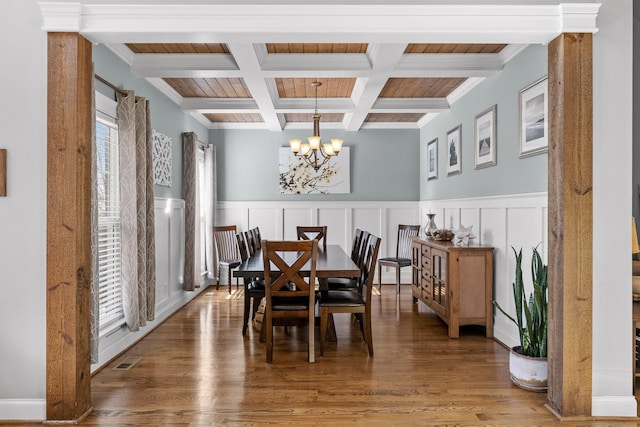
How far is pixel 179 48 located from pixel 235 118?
2.63 meters

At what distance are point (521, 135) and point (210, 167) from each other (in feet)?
13.9

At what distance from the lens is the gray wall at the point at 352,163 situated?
682 centimetres

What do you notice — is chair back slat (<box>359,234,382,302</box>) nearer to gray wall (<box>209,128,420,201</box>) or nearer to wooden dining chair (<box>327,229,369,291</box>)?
wooden dining chair (<box>327,229,369,291</box>)

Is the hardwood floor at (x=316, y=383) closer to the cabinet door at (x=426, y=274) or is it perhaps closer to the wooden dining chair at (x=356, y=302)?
the wooden dining chair at (x=356, y=302)

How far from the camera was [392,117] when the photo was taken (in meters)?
6.36

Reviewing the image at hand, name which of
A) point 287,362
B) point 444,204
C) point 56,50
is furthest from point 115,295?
point 444,204

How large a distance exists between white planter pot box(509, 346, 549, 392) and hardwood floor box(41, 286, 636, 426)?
62 millimetres

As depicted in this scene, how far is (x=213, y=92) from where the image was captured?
5.06 metres

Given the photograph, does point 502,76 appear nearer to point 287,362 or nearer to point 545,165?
point 545,165

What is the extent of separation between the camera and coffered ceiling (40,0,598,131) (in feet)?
8.07

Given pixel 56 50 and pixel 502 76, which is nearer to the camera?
pixel 56 50

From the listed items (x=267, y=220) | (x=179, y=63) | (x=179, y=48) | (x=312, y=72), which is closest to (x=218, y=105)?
(x=179, y=63)

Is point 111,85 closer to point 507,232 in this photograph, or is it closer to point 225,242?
point 225,242

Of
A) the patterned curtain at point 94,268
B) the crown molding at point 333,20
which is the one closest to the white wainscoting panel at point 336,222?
the patterned curtain at point 94,268
